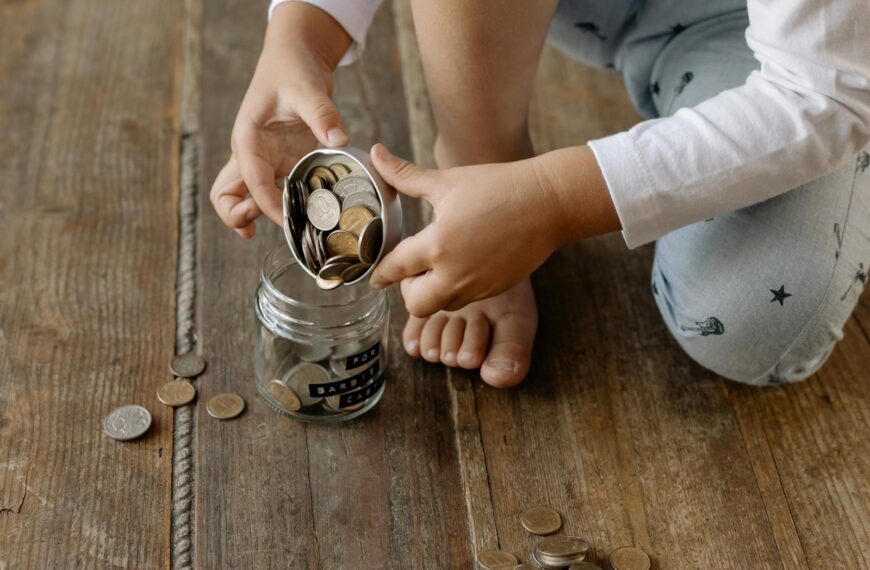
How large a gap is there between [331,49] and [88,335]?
417 millimetres

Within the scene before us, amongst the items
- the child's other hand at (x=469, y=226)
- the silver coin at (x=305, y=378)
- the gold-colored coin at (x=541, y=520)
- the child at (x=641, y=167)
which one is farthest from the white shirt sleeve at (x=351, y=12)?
the gold-colored coin at (x=541, y=520)

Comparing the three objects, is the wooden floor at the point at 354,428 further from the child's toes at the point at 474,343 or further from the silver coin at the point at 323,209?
the silver coin at the point at 323,209

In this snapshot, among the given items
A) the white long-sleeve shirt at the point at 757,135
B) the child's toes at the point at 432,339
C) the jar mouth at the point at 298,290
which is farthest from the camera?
the child's toes at the point at 432,339

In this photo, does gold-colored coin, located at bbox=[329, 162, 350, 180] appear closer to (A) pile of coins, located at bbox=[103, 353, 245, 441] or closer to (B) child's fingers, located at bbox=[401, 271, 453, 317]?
(B) child's fingers, located at bbox=[401, 271, 453, 317]

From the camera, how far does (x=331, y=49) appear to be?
107 centimetres

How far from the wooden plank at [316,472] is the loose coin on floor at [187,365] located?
1cm

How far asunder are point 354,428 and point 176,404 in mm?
189

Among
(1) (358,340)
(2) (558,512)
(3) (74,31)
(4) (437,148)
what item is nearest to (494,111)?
(4) (437,148)

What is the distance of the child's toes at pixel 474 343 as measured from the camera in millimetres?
1076

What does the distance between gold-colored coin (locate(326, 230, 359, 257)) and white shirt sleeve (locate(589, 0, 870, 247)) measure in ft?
0.77

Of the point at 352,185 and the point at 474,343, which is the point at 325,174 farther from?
the point at 474,343

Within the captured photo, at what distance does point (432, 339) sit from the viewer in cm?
109

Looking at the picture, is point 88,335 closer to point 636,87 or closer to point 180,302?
point 180,302

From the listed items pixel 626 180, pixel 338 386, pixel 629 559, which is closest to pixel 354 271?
pixel 338 386
